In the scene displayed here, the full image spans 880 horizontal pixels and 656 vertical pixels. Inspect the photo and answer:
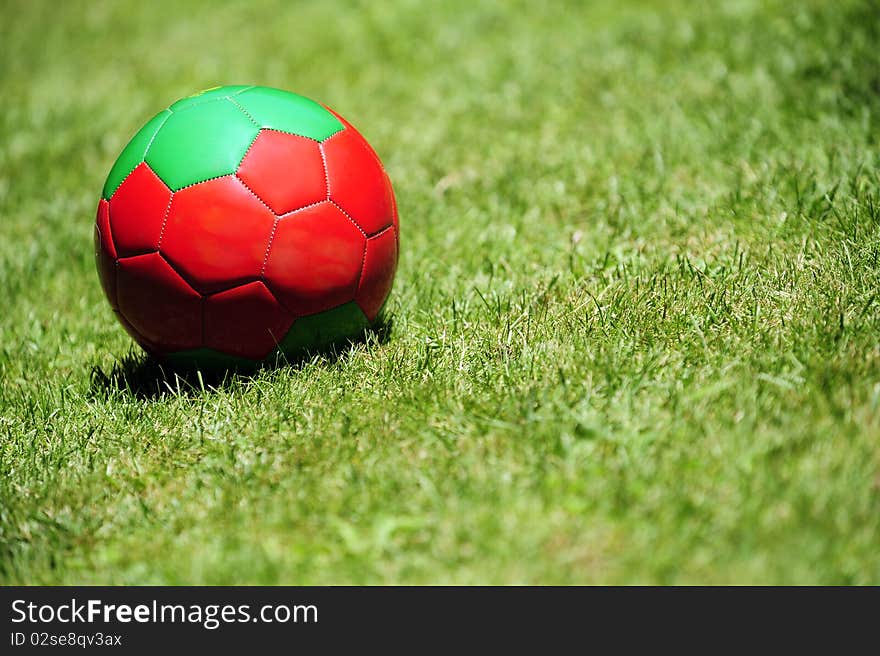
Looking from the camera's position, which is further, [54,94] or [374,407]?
[54,94]

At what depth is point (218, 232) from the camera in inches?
136

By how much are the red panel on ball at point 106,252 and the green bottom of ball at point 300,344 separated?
0.36m

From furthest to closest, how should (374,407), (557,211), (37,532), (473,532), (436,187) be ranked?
(436,187)
(557,211)
(374,407)
(37,532)
(473,532)

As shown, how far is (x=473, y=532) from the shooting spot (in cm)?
277

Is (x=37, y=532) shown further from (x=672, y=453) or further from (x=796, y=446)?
(x=796, y=446)

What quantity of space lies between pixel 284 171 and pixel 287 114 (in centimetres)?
30

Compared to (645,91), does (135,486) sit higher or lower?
lower

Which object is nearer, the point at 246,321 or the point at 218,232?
the point at 218,232

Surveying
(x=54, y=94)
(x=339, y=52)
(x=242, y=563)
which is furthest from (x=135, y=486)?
(x=54, y=94)

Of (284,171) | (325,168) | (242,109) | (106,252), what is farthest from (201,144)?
(106,252)

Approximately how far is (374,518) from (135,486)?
1.00 metres

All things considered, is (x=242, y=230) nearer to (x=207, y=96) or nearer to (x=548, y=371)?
(x=207, y=96)

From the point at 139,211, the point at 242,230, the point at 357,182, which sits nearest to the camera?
the point at 242,230

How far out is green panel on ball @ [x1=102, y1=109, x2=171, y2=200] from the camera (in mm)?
3670
